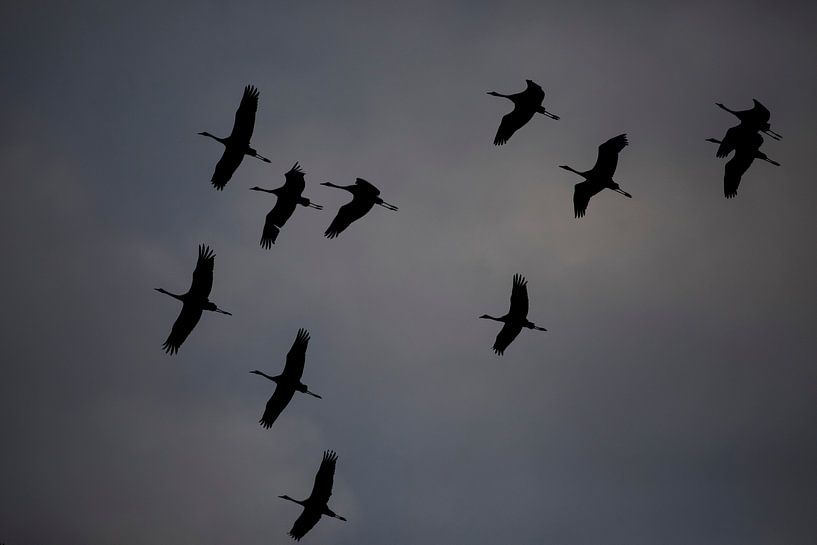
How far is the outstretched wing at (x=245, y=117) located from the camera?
122ft

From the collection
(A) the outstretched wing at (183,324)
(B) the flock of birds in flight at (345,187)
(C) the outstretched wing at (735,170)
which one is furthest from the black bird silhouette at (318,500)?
(C) the outstretched wing at (735,170)

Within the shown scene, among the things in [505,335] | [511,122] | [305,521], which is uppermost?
[511,122]

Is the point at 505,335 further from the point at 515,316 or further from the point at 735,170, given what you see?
the point at 735,170

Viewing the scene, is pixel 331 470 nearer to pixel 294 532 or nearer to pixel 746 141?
pixel 294 532

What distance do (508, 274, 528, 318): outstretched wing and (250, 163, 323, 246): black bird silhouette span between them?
8.06 m

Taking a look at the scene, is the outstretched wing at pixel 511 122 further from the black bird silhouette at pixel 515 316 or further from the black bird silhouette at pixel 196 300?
the black bird silhouette at pixel 196 300

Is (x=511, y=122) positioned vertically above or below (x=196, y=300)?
above

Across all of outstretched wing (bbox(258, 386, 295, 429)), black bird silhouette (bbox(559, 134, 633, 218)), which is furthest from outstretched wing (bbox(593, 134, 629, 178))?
outstretched wing (bbox(258, 386, 295, 429))

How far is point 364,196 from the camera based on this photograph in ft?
127

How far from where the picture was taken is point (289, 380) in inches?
1499

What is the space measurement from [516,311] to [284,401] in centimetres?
879

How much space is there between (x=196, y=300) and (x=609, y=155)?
49.0ft

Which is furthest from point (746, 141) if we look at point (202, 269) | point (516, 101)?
Answer: point (202, 269)

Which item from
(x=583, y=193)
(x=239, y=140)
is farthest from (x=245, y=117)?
(x=583, y=193)
